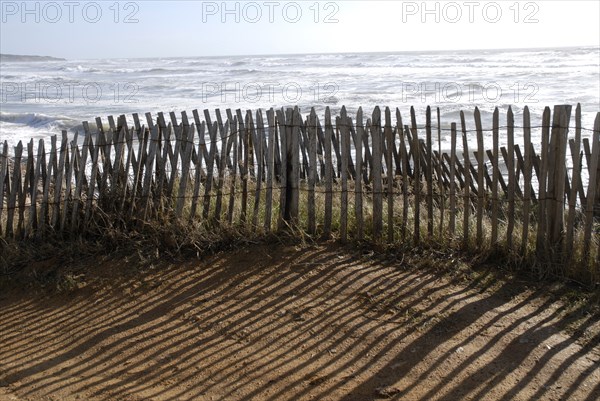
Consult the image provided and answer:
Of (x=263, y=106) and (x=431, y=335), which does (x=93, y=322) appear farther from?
(x=263, y=106)

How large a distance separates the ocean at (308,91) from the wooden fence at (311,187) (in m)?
8.93

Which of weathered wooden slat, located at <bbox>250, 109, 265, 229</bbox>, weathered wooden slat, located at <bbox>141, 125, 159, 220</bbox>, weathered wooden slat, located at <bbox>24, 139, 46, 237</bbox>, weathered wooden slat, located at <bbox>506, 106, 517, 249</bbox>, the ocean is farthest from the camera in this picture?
the ocean

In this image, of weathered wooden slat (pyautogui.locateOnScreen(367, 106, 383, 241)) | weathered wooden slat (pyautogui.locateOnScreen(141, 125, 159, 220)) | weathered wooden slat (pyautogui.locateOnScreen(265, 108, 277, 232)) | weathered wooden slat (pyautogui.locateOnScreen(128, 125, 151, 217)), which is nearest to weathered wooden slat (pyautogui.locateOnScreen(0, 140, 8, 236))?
weathered wooden slat (pyautogui.locateOnScreen(128, 125, 151, 217))

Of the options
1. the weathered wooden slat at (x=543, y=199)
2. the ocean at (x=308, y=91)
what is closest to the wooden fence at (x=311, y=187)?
the weathered wooden slat at (x=543, y=199)

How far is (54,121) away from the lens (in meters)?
18.5

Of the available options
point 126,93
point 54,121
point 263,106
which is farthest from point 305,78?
point 54,121

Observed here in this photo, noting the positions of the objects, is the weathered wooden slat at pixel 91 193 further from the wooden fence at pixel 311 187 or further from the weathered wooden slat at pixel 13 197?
the weathered wooden slat at pixel 13 197

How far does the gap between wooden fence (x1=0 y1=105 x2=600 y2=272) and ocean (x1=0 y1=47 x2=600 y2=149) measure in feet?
29.3

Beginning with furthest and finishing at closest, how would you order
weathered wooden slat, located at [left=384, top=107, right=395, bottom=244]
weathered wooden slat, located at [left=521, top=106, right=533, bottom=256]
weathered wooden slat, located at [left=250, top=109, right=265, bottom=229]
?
weathered wooden slat, located at [left=250, top=109, right=265, bottom=229]
weathered wooden slat, located at [left=384, top=107, right=395, bottom=244]
weathered wooden slat, located at [left=521, top=106, right=533, bottom=256]

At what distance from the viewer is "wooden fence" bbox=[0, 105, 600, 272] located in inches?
196

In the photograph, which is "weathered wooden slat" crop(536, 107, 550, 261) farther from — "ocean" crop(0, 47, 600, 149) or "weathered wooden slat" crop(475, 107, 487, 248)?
"ocean" crop(0, 47, 600, 149)

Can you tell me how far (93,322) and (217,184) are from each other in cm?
165

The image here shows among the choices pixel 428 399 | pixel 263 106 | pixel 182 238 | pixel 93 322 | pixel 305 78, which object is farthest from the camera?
pixel 305 78

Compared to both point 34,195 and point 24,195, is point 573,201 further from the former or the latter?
point 24,195
